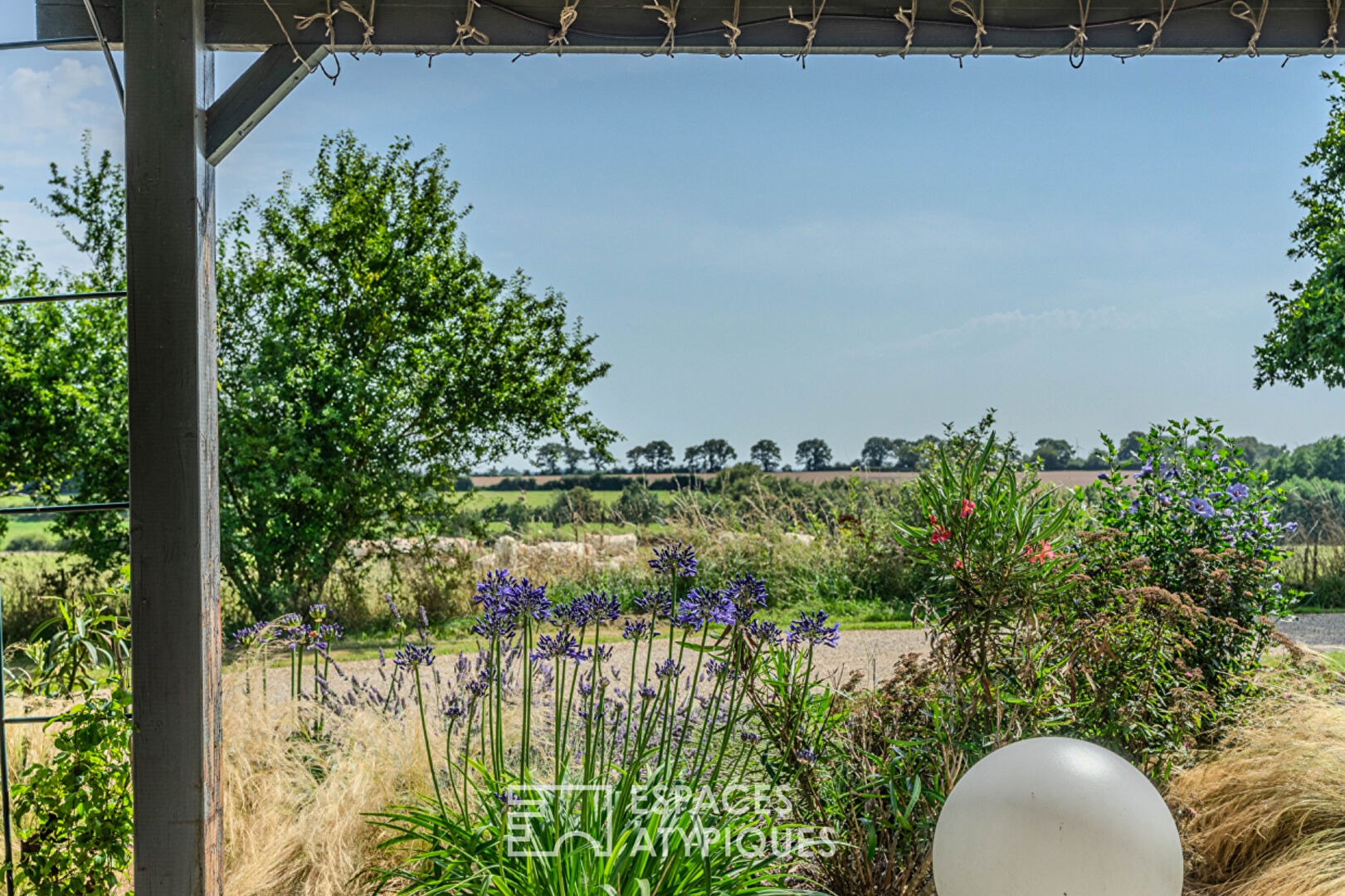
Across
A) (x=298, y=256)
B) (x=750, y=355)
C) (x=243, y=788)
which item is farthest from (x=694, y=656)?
(x=750, y=355)

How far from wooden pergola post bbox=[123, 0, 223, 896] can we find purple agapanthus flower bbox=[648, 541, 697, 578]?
3.26ft

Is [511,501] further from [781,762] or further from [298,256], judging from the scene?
[781,762]

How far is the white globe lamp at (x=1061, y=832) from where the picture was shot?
1133 mm

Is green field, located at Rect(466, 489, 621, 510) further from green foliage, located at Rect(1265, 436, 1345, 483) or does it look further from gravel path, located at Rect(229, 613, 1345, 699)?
green foliage, located at Rect(1265, 436, 1345, 483)

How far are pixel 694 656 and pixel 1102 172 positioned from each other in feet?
33.3

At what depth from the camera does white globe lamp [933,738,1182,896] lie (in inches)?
44.6

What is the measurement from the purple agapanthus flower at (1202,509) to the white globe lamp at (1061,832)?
2414 millimetres

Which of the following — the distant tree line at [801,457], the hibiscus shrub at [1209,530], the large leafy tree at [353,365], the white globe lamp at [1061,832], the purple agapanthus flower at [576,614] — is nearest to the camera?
the white globe lamp at [1061,832]

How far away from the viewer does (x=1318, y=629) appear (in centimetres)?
647

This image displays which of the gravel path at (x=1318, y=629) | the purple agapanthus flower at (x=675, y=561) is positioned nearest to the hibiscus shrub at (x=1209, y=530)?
the purple agapanthus flower at (x=675, y=561)

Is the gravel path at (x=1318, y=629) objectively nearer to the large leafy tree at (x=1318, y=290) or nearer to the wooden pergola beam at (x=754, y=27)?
the large leafy tree at (x=1318, y=290)

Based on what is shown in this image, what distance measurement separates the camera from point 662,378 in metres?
13.0

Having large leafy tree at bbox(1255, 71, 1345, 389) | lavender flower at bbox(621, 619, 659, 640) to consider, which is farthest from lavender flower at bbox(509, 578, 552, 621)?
large leafy tree at bbox(1255, 71, 1345, 389)

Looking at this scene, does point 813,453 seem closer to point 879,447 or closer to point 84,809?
point 879,447
